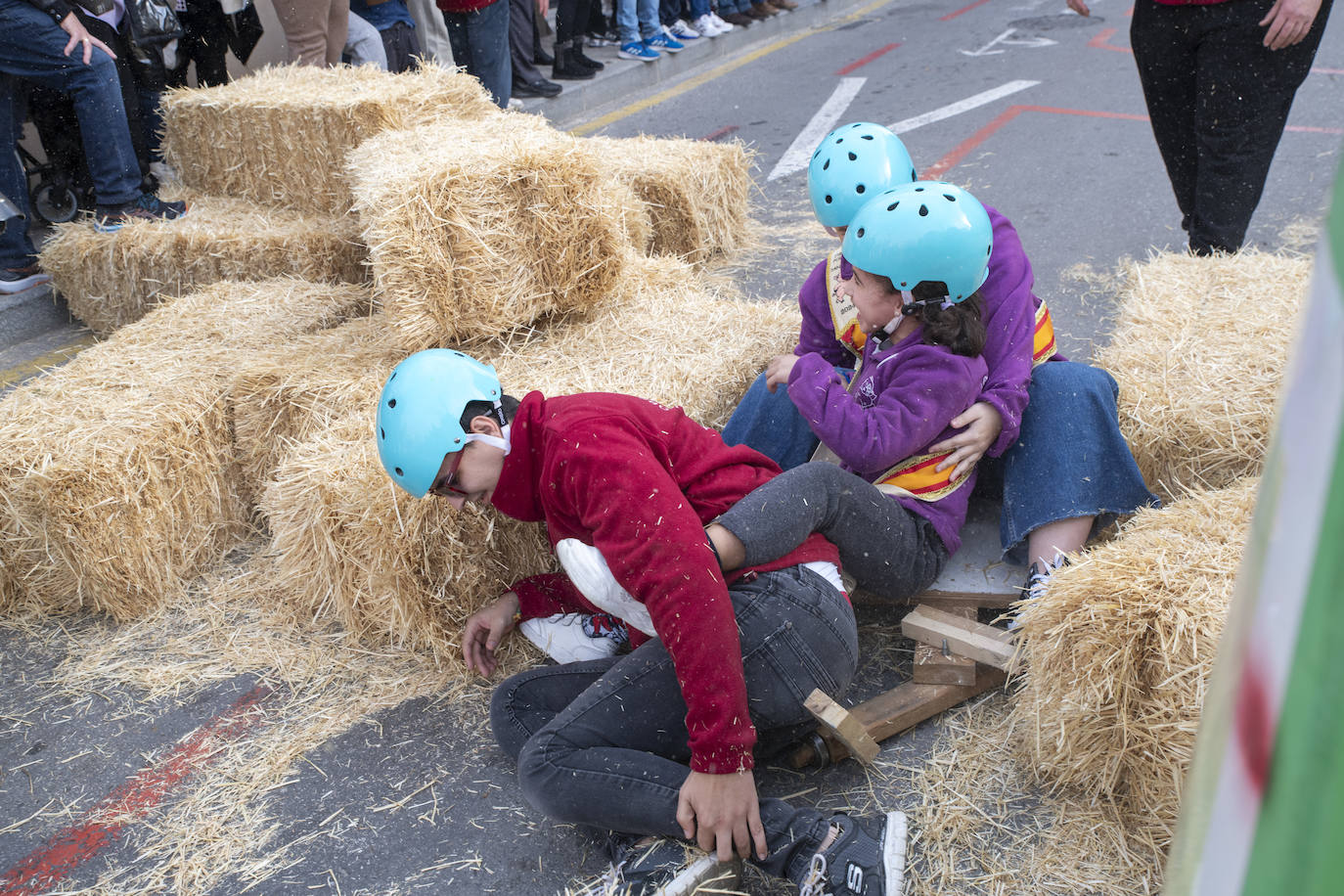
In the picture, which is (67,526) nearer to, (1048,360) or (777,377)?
(777,377)

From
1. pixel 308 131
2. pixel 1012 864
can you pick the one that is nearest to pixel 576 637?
pixel 1012 864

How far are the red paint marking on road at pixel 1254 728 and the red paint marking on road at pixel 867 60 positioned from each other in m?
10.6

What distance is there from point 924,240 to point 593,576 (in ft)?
4.00

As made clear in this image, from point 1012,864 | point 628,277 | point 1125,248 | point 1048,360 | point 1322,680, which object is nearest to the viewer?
point 1322,680

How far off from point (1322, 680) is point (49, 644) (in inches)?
153

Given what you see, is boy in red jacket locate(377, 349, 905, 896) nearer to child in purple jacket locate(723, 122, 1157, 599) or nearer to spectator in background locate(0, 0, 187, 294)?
child in purple jacket locate(723, 122, 1157, 599)

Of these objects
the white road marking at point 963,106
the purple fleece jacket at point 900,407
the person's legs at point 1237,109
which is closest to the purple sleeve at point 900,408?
the purple fleece jacket at point 900,407

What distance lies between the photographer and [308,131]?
515 centimetres

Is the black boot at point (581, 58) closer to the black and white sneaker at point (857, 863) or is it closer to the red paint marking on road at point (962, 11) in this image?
the red paint marking on road at point (962, 11)

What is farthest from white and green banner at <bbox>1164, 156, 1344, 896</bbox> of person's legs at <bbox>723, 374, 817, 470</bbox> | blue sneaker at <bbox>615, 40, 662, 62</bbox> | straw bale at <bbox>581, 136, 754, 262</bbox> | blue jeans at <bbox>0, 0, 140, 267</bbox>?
blue sneaker at <bbox>615, 40, 662, 62</bbox>

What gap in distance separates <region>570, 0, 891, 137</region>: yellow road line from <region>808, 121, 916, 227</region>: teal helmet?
5.74 metres

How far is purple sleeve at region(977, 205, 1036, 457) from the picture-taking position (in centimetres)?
287

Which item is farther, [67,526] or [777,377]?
[67,526]

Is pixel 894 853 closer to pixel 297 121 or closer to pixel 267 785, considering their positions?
pixel 267 785
